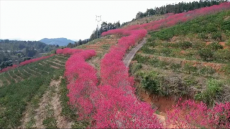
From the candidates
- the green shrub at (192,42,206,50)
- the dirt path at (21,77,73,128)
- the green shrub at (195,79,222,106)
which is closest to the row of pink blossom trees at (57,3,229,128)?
the green shrub at (195,79,222,106)

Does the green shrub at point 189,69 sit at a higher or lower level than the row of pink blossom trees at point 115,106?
higher

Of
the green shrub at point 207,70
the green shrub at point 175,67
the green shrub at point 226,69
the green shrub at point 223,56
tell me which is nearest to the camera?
the green shrub at point 226,69

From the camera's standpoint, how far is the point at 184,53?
1823 centimetres

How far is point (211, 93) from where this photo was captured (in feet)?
28.7

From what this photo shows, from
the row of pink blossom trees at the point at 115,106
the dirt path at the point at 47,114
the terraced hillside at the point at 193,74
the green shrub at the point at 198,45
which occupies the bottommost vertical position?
the dirt path at the point at 47,114

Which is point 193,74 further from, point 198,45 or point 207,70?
point 198,45

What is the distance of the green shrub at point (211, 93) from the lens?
862cm

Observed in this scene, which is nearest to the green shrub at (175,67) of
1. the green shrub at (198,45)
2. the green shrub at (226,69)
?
the green shrub at (226,69)

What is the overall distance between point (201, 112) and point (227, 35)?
51.7 ft

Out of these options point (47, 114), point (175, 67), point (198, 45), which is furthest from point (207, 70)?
point (47, 114)

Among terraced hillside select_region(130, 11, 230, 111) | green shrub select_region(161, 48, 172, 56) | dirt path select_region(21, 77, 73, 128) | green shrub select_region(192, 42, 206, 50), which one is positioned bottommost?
dirt path select_region(21, 77, 73, 128)

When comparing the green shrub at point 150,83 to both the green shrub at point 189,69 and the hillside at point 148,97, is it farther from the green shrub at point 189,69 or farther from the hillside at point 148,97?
the green shrub at point 189,69

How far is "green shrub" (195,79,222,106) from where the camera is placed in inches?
340

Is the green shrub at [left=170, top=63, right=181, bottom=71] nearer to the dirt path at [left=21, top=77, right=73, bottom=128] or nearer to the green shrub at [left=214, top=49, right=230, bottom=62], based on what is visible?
the green shrub at [left=214, top=49, right=230, bottom=62]
